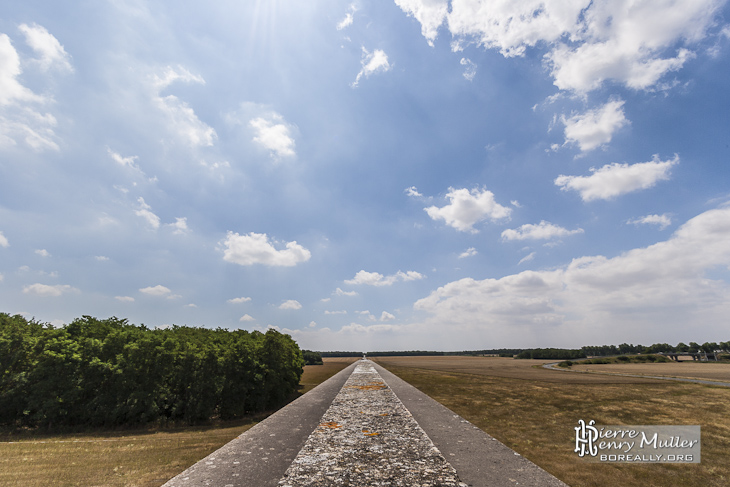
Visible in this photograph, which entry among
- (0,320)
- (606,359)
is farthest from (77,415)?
(606,359)

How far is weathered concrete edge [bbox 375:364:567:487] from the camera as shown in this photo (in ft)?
23.4

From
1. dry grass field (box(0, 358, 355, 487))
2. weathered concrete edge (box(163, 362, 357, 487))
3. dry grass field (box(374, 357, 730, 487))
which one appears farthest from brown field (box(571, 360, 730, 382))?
dry grass field (box(0, 358, 355, 487))

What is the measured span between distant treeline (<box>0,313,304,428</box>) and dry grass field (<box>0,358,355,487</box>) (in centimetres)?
217

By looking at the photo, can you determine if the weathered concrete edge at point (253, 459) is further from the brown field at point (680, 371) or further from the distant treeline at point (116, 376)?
the brown field at point (680, 371)

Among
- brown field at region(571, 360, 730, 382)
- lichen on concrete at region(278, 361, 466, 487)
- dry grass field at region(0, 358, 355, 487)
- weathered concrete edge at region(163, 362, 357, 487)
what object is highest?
lichen on concrete at region(278, 361, 466, 487)

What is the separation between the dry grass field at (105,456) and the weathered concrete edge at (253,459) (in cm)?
531

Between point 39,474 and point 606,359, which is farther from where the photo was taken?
point 606,359

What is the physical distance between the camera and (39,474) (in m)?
14.1

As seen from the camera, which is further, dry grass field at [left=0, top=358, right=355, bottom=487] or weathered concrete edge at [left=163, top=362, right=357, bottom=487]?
dry grass field at [left=0, top=358, right=355, bottom=487]

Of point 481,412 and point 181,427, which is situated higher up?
point 481,412

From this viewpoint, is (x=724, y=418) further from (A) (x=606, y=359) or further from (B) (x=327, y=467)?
(A) (x=606, y=359)

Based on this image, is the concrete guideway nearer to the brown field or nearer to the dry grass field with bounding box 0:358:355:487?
the dry grass field with bounding box 0:358:355:487

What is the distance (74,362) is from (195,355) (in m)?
9.54

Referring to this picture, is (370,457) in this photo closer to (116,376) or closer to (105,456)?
(105,456)
